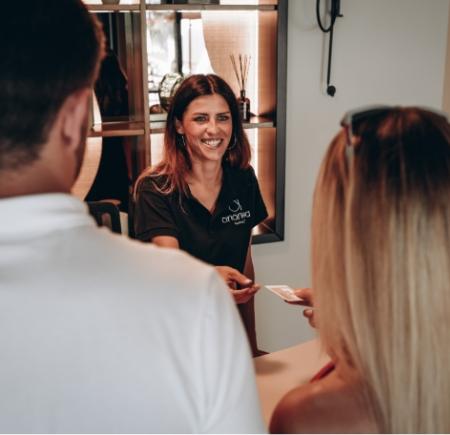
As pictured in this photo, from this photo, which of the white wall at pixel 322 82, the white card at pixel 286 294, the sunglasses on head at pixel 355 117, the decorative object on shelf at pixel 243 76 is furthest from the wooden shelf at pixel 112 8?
the sunglasses on head at pixel 355 117

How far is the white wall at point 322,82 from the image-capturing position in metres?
2.91

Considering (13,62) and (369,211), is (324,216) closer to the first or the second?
(369,211)

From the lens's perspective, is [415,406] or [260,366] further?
[260,366]

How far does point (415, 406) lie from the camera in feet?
3.02

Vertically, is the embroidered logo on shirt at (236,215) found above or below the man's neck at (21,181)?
below

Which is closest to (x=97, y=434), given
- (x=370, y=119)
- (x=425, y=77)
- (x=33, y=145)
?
(x=33, y=145)

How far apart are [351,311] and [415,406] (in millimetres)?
162

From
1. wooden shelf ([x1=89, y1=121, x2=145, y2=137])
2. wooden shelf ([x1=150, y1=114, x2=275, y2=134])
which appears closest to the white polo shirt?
wooden shelf ([x1=89, y1=121, x2=145, y2=137])

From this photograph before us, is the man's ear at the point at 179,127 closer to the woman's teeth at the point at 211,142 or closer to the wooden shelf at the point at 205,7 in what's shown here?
the woman's teeth at the point at 211,142

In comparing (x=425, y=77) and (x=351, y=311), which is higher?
(x=425, y=77)

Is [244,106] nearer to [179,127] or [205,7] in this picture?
[205,7]

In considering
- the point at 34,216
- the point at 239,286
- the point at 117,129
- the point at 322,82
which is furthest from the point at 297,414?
the point at 322,82

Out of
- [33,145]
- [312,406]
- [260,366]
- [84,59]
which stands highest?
[84,59]

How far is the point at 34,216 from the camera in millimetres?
727
